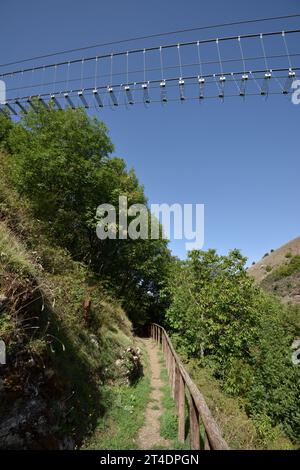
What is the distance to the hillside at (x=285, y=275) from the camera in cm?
5753

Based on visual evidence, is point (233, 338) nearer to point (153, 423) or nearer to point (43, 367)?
point (153, 423)

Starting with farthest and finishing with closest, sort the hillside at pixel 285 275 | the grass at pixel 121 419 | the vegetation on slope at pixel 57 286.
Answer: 1. the hillside at pixel 285 275
2. the grass at pixel 121 419
3. the vegetation on slope at pixel 57 286

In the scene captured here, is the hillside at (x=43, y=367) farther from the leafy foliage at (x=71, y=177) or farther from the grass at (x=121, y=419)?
the leafy foliage at (x=71, y=177)

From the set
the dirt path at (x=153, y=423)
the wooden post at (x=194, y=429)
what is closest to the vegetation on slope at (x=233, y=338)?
the dirt path at (x=153, y=423)

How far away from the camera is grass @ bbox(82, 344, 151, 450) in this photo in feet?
15.6

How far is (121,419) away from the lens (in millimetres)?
5699

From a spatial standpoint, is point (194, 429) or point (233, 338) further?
point (233, 338)

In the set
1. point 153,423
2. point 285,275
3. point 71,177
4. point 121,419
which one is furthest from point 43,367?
point 285,275

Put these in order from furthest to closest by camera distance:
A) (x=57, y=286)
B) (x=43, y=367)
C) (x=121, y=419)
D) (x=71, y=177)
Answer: (x=71, y=177)
(x=57, y=286)
(x=121, y=419)
(x=43, y=367)

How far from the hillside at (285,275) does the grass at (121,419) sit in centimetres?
4849

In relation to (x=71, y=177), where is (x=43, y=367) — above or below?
below

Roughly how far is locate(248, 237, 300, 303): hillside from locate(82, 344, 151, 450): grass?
159 feet

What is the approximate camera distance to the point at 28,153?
46.1ft

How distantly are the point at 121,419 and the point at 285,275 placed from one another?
74665 millimetres
